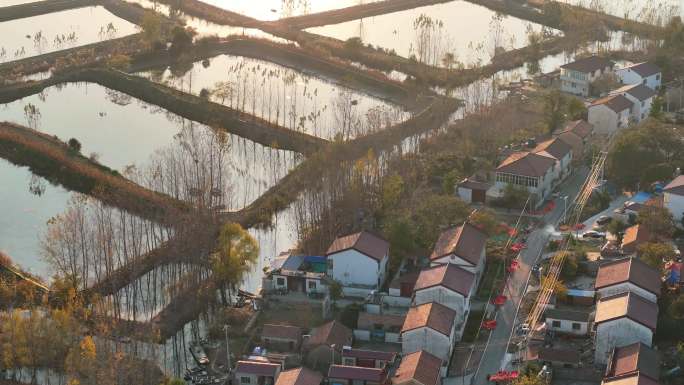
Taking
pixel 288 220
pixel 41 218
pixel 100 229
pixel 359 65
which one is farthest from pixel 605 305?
pixel 359 65

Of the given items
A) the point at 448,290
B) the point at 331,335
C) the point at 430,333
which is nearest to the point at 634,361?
the point at 430,333

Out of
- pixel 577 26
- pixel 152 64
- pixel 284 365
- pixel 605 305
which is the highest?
pixel 577 26

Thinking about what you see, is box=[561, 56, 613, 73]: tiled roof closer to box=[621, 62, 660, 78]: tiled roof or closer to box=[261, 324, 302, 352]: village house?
box=[621, 62, 660, 78]: tiled roof

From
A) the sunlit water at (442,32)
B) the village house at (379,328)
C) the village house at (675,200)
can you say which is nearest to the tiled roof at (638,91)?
the sunlit water at (442,32)

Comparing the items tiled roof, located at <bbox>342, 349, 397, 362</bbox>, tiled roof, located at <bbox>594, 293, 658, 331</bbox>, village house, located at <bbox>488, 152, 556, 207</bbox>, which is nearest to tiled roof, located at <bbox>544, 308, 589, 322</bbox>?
tiled roof, located at <bbox>594, 293, 658, 331</bbox>

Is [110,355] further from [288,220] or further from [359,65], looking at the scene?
[359,65]

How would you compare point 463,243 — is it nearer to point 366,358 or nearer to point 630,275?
point 630,275
